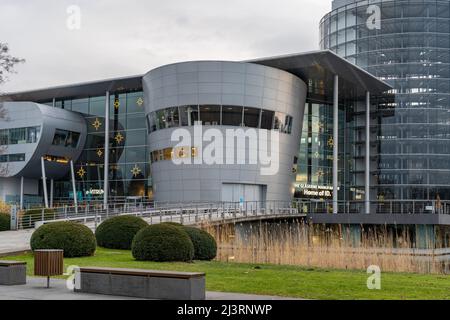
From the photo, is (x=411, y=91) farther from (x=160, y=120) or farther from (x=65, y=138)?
(x=65, y=138)

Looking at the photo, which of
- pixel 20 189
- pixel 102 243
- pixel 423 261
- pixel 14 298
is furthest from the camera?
pixel 20 189

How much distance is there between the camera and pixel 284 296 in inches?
534

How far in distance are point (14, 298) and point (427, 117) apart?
63298 millimetres

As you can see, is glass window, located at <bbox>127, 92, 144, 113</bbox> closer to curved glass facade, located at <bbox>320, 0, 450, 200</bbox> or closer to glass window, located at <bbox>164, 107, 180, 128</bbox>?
glass window, located at <bbox>164, 107, 180, 128</bbox>

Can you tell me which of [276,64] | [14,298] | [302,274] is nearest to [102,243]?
[302,274]

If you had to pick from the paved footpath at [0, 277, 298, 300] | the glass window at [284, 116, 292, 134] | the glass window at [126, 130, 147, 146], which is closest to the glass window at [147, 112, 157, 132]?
the glass window at [126, 130, 147, 146]

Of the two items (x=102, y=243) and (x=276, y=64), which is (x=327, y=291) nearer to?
(x=102, y=243)

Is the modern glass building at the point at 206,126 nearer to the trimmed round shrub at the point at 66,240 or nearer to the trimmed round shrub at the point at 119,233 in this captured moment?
the trimmed round shrub at the point at 119,233

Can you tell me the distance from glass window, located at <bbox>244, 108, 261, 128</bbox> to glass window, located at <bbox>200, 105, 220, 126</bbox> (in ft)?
8.02

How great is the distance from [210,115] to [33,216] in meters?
18.7

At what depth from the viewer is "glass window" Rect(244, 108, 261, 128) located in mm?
55938

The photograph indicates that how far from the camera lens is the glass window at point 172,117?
56.5 metres

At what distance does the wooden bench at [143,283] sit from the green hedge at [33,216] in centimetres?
2867

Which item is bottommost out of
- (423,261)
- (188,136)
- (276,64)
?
(423,261)
